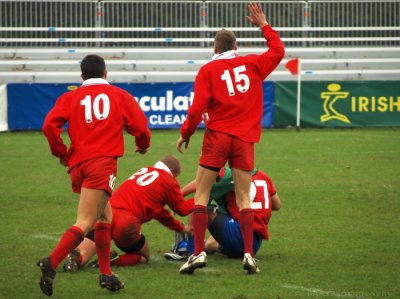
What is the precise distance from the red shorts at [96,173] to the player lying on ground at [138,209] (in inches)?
38.0

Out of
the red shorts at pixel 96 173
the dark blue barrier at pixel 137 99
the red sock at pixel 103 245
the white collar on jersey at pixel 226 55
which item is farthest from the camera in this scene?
the dark blue barrier at pixel 137 99

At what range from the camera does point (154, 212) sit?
7.80 m

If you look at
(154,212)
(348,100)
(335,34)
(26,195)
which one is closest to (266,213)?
(154,212)

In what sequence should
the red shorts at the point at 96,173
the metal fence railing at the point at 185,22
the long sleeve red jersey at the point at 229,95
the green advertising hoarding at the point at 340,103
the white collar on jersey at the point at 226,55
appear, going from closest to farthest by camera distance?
the red shorts at the point at 96,173 < the long sleeve red jersey at the point at 229,95 < the white collar on jersey at the point at 226,55 < the green advertising hoarding at the point at 340,103 < the metal fence railing at the point at 185,22

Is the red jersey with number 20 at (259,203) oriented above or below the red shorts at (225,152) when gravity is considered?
below

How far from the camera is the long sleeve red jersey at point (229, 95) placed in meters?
7.51

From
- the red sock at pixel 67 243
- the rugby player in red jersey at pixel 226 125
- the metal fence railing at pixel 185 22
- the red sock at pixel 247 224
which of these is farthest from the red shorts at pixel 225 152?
the metal fence railing at pixel 185 22

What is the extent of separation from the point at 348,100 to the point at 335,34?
7.47 metres

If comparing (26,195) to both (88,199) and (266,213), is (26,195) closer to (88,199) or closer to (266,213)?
(266,213)

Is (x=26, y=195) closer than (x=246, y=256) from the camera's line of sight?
No

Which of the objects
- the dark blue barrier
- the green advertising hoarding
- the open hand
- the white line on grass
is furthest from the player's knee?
the green advertising hoarding

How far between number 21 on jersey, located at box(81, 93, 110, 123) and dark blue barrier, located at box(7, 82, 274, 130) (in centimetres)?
1728

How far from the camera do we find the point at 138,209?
768 cm

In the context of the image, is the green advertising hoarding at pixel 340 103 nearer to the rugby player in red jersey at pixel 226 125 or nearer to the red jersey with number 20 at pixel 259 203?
the red jersey with number 20 at pixel 259 203
